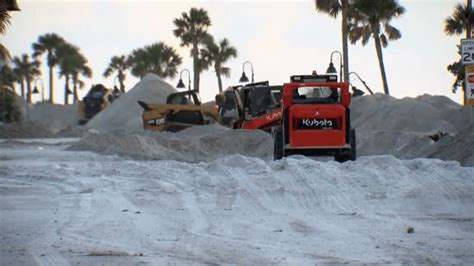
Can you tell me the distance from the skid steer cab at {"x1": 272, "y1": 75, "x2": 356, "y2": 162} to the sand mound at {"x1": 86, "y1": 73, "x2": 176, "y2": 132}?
36327 millimetres

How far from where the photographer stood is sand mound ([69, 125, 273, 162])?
22.0 meters

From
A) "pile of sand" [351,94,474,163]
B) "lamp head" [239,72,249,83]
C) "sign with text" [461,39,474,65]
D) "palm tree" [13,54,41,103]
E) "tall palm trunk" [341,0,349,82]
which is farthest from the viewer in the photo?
"palm tree" [13,54,41,103]

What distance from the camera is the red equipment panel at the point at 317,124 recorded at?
15750mm

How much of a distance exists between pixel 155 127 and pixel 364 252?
25.1 m

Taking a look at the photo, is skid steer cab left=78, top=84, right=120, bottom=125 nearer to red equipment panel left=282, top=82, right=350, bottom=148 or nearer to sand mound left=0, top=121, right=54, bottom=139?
sand mound left=0, top=121, right=54, bottom=139

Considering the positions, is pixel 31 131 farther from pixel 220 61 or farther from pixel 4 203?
pixel 4 203

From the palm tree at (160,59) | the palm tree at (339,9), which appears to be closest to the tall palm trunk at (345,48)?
the palm tree at (339,9)

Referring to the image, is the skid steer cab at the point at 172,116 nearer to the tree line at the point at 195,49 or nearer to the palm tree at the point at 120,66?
the tree line at the point at 195,49

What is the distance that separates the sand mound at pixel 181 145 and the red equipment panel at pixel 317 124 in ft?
16.6

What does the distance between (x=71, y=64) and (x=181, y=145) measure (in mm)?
57669

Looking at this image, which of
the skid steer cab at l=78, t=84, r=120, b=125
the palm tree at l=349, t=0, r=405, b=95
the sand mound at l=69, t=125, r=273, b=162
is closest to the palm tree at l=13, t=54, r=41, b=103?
the skid steer cab at l=78, t=84, r=120, b=125

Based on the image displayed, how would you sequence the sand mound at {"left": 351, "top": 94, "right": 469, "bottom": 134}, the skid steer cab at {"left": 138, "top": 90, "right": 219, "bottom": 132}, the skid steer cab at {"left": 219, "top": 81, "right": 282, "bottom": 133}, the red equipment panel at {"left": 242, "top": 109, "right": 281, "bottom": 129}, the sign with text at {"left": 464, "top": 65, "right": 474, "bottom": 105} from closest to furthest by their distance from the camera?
the sign with text at {"left": 464, "top": 65, "right": 474, "bottom": 105} < the red equipment panel at {"left": 242, "top": 109, "right": 281, "bottom": 129} < the skid steer cab at {"left": 219, "top": 81, "right": 282, "bottom": 133} < the skid steer cab at {"left": 138, "top": 90, "right": 219, "bottom": 132} < the sand mound at {"left": 351, "top": 94, "right": 469, "bottom": 134}

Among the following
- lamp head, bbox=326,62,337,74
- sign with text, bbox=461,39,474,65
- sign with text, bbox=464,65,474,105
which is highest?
lamp head, bbox=326,62,337,74

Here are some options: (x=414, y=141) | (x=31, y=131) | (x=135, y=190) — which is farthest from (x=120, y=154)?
(x=31, y=131)
